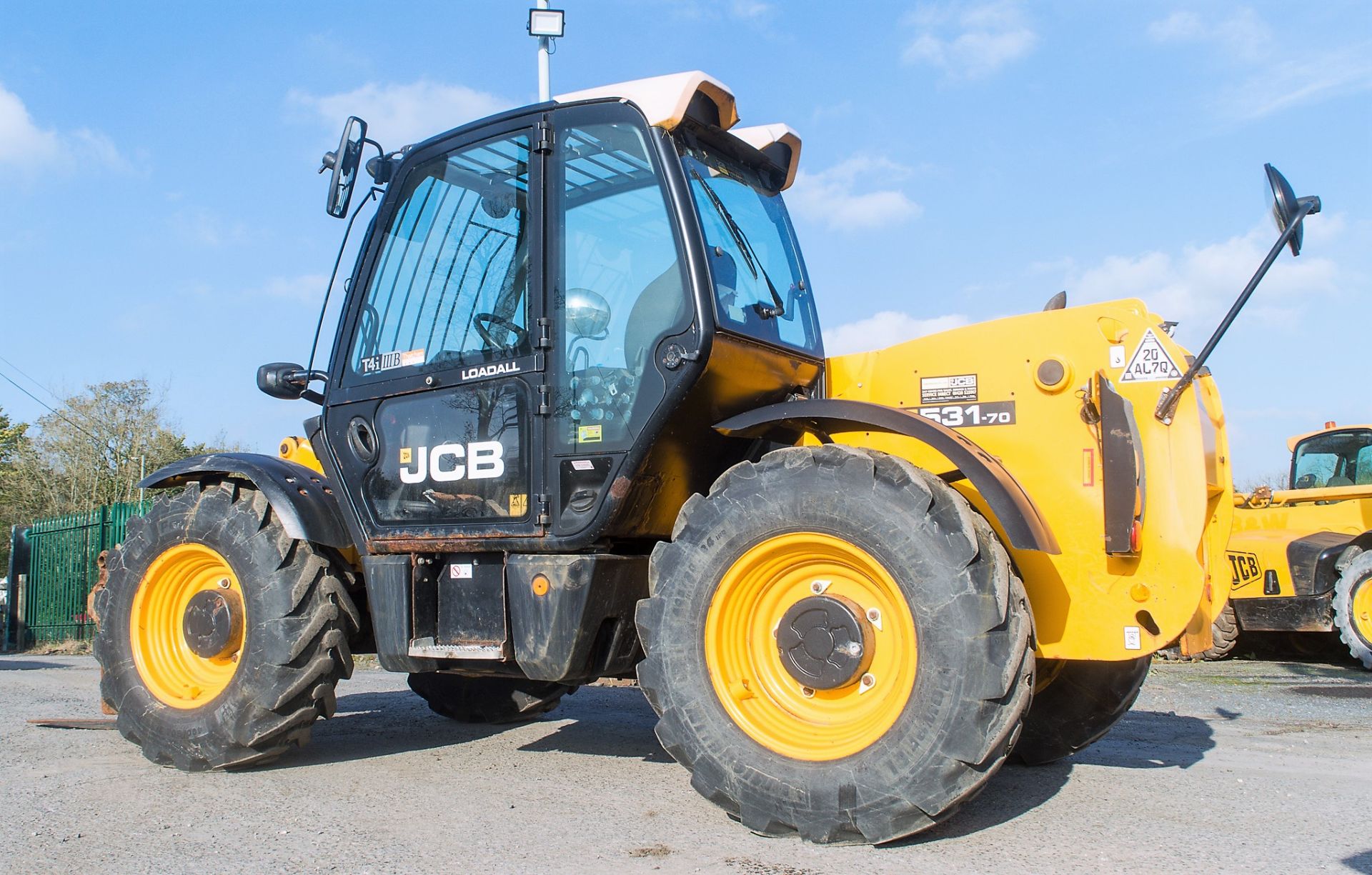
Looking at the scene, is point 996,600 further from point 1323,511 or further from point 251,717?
point 1323,511

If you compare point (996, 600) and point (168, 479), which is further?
point (168, 479)

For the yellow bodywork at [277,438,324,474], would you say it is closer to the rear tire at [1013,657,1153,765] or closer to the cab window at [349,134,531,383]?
the cab window at [349,134,531,383]

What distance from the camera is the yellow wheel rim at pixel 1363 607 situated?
10664 millimetres

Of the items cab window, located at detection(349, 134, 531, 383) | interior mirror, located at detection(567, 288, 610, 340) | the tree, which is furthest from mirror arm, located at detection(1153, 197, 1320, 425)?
the tree

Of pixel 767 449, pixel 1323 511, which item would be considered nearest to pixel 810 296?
pixel 767 449

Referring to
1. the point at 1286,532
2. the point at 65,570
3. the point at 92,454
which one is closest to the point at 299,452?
the point at 1286,532

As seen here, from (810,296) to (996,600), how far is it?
7.07ft

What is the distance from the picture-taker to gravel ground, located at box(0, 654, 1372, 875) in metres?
3.54

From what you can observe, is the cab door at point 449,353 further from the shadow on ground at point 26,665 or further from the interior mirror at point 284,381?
the shadow on ground at point 26,665

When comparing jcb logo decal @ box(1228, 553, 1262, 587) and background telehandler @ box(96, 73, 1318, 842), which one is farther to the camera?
jcb logo decal @ box(1228, 553, 1262, 587)

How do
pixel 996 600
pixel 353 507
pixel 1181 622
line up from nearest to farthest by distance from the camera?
1. pixel 996 600
2. pixel 1181 622
3. pixel 353 507

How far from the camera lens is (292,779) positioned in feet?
16.3

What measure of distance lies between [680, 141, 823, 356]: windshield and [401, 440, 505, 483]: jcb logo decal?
124 centimetres

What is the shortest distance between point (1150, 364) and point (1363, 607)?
A: 8.45 metres
